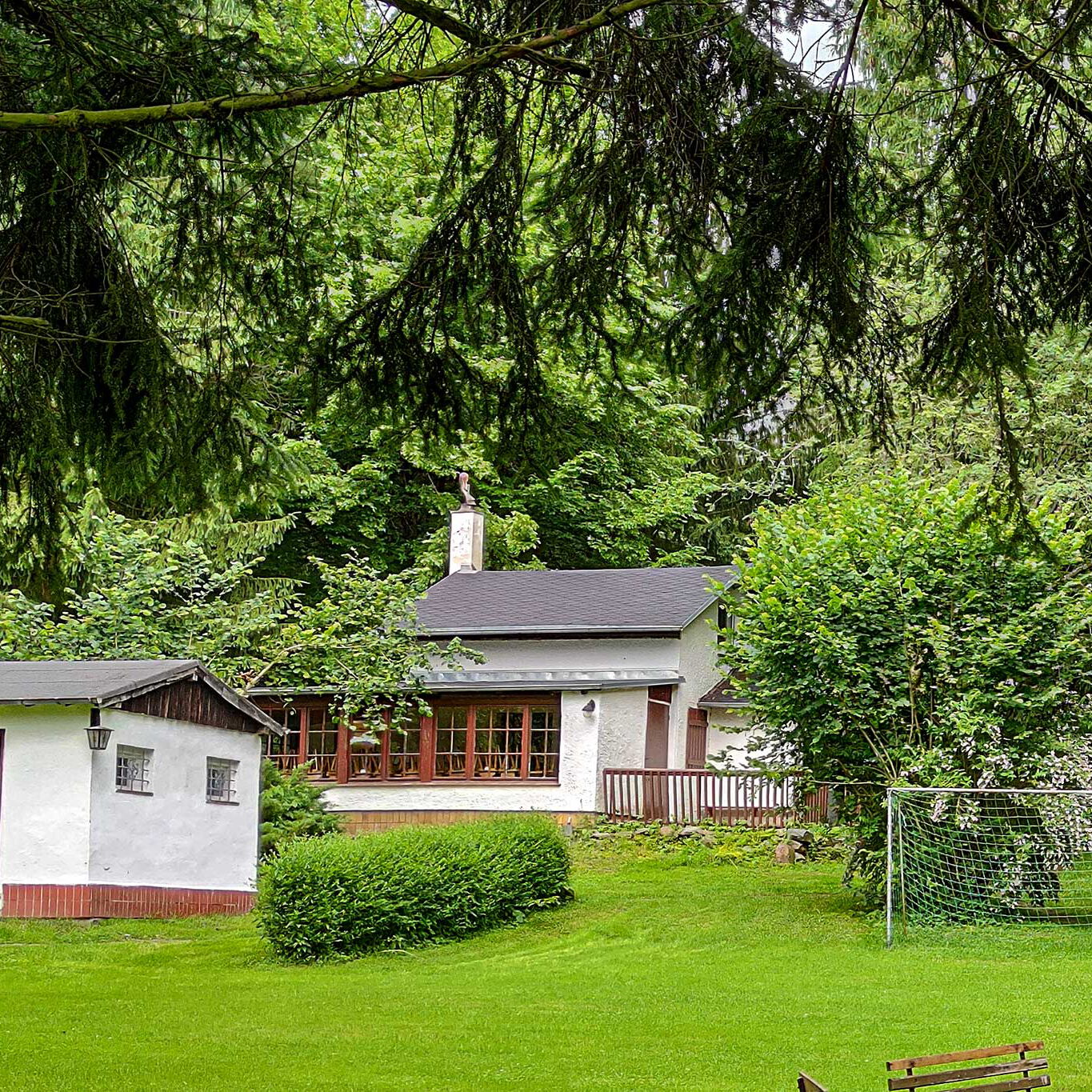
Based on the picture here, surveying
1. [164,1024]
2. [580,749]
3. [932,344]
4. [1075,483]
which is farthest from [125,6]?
[580,749]

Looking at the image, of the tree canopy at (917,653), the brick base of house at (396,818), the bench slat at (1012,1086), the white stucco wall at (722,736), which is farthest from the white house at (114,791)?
the bench slat at (1012,1086)

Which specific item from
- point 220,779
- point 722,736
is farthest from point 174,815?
point 722,736

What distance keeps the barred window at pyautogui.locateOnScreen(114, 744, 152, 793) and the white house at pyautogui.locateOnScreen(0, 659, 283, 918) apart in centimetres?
2

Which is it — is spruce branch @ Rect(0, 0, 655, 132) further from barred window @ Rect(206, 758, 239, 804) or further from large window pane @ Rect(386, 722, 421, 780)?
large window pane @ Rect(386, 722, 421, 780)

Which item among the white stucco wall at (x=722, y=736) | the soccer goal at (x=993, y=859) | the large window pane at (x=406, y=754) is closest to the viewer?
the soccer goal at (x=993, y=859)

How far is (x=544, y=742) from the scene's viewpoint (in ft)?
96.0

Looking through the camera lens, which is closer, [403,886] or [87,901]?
[403,886]

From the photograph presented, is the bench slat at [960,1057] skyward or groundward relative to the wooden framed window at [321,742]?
groundward

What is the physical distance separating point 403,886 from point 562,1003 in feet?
13.3

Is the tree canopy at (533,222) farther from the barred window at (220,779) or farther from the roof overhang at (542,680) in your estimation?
the roof overhang at (542,680)

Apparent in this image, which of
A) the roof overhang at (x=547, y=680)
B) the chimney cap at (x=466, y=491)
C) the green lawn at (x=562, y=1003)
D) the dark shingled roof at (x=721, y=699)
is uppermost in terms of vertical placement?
the chimney cap at (x=466, y=491)

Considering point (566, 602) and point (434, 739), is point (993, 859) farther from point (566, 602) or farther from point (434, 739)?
point (566, 602)

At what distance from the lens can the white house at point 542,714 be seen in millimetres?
28781

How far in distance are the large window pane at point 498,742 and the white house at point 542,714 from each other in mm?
20
